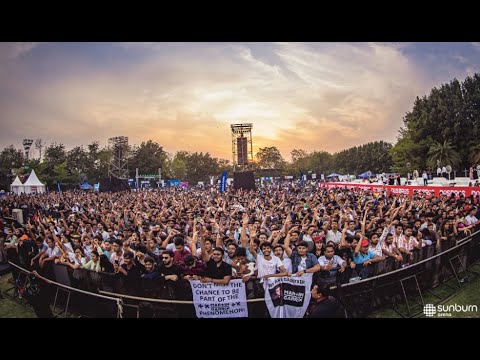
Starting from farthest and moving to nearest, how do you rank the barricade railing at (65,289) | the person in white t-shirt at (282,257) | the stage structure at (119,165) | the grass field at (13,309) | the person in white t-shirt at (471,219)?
the stage structure at (119,165)
the person in white t-shirt at (471,219)
the grass field at (13,309)
the barricade railing at (65,289)
the person in white t-shirt at (282,257)

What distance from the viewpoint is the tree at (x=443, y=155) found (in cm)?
617

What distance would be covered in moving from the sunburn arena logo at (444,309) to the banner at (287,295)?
1.68 meters

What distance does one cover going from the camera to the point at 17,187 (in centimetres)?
630

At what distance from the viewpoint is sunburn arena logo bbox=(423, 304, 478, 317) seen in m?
3.59

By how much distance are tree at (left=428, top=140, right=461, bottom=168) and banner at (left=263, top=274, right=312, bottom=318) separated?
16.8 ft

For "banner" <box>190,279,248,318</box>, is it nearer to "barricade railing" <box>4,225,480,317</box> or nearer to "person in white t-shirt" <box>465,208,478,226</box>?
"barricade railing" <box>4,225,480,317</box>

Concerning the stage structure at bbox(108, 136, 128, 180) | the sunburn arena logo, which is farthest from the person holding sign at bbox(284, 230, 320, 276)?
the stage structure at bbox(108, 136, 128, 180)

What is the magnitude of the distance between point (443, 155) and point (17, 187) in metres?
10.6

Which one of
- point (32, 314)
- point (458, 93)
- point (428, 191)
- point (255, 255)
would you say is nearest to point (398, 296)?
point (255, 255)

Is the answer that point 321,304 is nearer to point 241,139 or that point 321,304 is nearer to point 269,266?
point 269,266

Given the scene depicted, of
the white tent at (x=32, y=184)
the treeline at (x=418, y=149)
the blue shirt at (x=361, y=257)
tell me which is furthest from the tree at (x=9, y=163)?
the blue shirt at (x=361, y=257)

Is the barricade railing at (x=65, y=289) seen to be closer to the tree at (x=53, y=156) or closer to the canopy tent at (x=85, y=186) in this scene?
the tree at (x=53, y=156)

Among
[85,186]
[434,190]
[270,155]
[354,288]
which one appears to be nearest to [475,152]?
[354,288]
